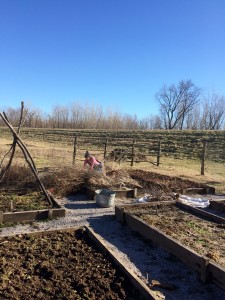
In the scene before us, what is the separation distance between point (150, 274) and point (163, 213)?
8.90ft

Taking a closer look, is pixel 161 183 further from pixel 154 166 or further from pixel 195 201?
pixel 154 166

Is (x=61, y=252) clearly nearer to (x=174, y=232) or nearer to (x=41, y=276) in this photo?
(x=41, y=276)

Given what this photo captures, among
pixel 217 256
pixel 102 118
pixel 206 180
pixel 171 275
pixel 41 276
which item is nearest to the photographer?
pixel 41 276

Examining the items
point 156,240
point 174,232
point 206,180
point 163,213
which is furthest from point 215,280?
point 206,180

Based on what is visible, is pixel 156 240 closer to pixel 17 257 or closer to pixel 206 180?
pixel 17 257

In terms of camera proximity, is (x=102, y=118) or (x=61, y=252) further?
(x=102, y=118)

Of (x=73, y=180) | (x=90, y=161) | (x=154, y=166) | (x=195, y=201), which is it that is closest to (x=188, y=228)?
(x=195, y=201)

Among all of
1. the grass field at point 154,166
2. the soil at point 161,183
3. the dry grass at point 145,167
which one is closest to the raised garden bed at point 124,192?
the soil at point 161,183

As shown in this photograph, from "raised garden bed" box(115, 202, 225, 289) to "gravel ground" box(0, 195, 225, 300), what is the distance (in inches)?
4.2

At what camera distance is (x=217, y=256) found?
4359 millimetres

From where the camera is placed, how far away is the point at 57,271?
3756 millimetres

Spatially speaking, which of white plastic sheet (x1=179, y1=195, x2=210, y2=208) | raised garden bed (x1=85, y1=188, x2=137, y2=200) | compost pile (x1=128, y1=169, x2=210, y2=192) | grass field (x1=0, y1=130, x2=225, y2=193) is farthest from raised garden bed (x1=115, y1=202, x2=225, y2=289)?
grass field (x1=0, y1=130, x2=225, y2=193)

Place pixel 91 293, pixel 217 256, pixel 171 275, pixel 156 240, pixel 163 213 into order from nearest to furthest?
pixel 91 293 < pixel 171 275 < pixel 217 256 < pixel 156 240 < pixel 163 213

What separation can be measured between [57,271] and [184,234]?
2.32 meters
